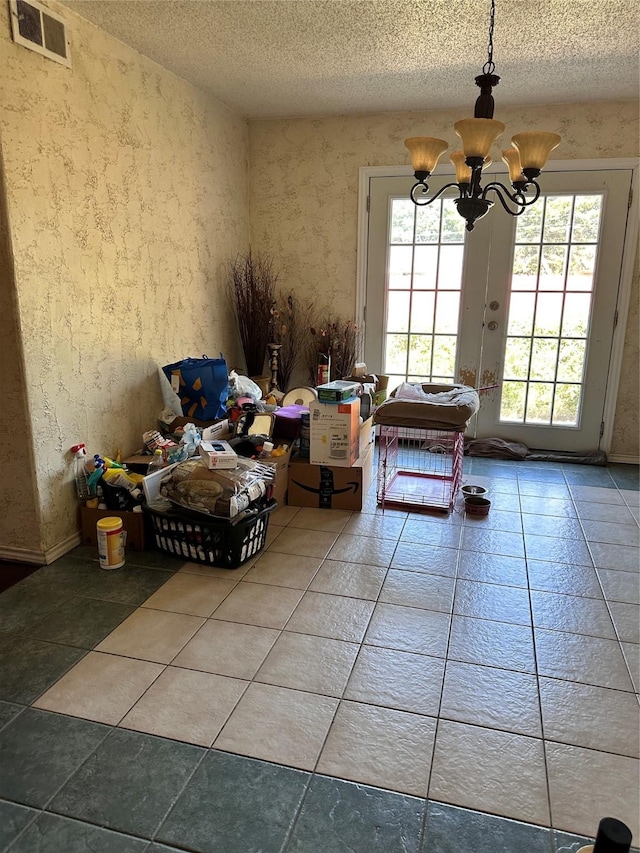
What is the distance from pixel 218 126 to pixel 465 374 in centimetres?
248

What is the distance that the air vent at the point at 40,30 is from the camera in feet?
7.43

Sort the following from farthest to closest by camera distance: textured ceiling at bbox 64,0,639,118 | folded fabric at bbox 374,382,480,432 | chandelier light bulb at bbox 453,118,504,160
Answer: folded fabric at bbox 374,382,480,432, textured ceiling at bbox 64,0,639,118, chandelier light bulb at bbox 453,118,504,160

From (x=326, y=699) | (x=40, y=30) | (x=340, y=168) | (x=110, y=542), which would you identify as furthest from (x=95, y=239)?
(x=326, y=699)

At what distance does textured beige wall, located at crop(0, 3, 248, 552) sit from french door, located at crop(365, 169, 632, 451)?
1437 mm

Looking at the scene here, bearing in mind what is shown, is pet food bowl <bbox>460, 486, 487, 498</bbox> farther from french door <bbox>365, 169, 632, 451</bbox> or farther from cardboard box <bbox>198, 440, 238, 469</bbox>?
cardboard box <bbox>198, 440, 238, 469</bbox>

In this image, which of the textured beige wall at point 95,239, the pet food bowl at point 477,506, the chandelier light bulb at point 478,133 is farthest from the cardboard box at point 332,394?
the chandelier light bulb at point 478,133

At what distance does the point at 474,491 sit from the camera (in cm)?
348

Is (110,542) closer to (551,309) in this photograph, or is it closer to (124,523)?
(124,523)

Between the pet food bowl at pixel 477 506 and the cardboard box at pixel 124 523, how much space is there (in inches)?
68.7

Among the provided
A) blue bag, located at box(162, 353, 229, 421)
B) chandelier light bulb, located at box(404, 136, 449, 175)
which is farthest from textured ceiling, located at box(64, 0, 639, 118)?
blue bag, located at box(162, 353, 229, 421)

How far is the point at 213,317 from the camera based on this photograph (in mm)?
4070

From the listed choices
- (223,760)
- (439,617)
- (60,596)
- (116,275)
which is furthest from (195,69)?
(223,760)

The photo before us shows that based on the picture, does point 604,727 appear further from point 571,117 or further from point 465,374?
point 571,117

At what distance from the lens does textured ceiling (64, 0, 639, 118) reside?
2.55 m
